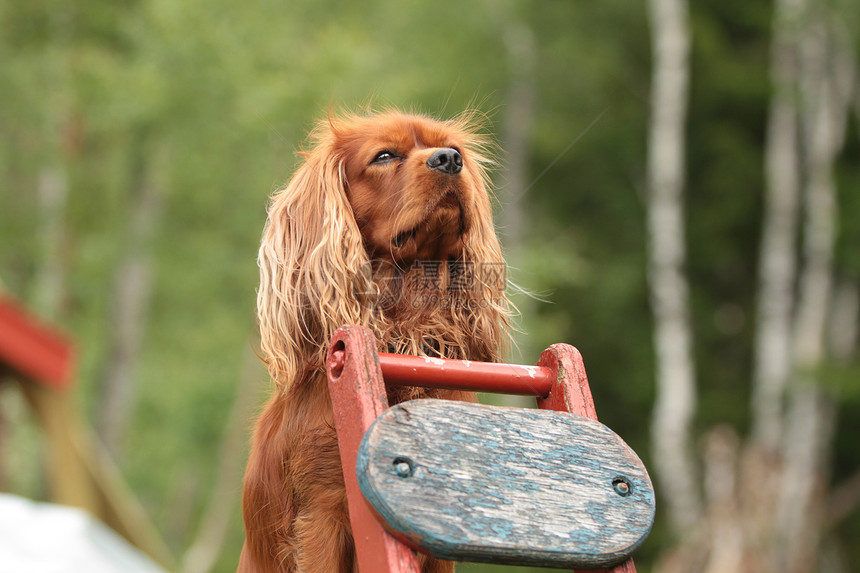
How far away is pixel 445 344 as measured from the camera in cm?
258

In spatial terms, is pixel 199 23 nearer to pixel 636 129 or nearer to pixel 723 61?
pixel 636 129

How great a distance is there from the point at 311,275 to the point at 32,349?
6.53 m

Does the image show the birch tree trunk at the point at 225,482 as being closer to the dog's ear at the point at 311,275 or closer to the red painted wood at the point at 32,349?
the red painted wood at the point at 32,349

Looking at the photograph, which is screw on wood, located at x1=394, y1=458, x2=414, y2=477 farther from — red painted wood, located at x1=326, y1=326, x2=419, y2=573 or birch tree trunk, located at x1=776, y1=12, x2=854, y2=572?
birch tree trunk, located at x1=776, y1=12, x2=854, y2=572

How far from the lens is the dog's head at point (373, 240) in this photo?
2.48 meters

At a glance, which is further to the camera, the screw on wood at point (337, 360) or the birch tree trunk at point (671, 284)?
the birch tree trunk at point (671, 284)

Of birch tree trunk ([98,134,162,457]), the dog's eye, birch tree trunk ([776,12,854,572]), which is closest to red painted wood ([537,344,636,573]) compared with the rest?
the dog's eye

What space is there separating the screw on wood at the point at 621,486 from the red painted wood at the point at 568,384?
207 mm

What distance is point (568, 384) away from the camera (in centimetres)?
235

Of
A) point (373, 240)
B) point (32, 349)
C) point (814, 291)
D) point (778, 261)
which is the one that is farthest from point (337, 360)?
point (814, 291)

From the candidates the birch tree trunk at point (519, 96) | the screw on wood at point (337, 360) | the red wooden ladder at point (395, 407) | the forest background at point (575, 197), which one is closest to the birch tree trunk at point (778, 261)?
the forest background at point (575, 197)

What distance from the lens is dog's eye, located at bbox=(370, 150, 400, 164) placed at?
259 centimetres

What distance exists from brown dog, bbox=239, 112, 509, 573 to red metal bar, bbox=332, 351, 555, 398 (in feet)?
0.87

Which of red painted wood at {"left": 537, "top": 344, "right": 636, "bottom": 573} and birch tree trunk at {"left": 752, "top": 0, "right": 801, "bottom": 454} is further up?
red painted wood at {"left": 537, "top": 344, "right": 636, "bottom": 573}
